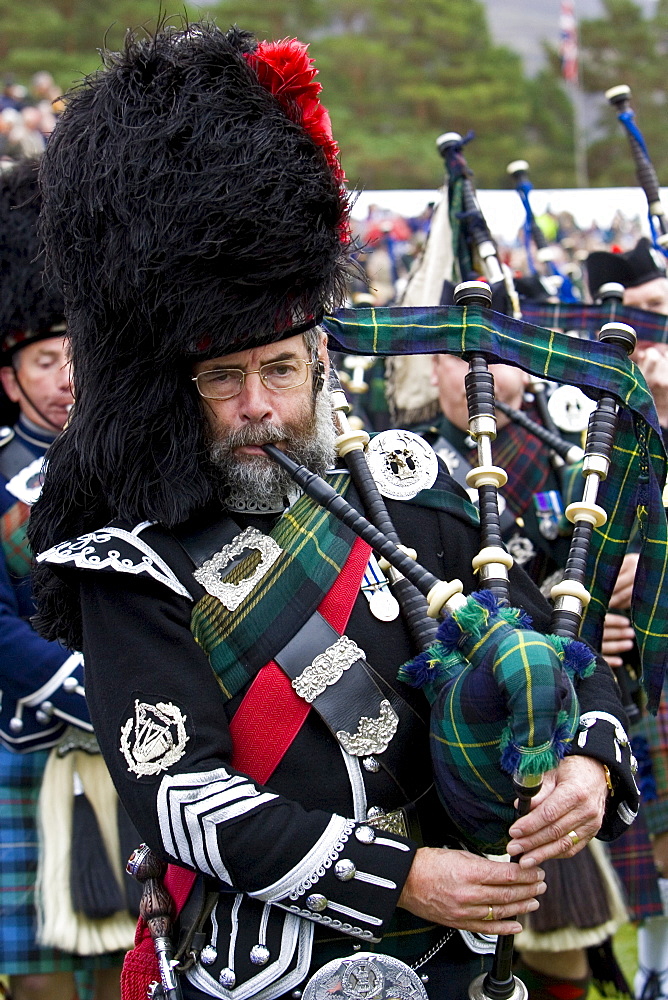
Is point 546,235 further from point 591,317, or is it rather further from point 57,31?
point 57,31

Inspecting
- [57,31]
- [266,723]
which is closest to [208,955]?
[266,723]

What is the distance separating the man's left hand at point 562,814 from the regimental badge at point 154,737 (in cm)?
51

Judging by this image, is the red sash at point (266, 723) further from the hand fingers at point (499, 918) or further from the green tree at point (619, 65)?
the green tree at point (619, 65)

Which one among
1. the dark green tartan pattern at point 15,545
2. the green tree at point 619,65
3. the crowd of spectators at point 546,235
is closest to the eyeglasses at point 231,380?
the dark green tartan pattern at point 15,545

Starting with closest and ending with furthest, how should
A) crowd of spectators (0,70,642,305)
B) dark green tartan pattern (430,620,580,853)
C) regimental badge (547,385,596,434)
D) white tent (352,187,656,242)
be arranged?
dark green tartan pattern (430,620,580,853) < regimental badge (547,385,596,434) < crowd of spectators (0,70,642,305) < white tent (352,187,656,242)

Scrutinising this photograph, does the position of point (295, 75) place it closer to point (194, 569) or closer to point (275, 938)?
point (194, 569)

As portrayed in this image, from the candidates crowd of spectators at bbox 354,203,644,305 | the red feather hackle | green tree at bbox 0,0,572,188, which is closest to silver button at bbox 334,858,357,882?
the red feather hackle

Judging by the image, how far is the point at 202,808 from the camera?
174cm

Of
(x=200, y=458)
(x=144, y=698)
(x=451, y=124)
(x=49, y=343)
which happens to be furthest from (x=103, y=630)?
(x=451, y=124)

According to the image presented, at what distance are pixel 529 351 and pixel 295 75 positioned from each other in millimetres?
607

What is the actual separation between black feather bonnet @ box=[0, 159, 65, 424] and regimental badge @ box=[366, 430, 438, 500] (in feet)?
5.07

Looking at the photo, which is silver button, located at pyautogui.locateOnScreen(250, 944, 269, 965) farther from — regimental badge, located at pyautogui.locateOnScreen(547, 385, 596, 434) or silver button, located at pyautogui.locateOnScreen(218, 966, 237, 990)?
regimental badge, located at pyautogui.locateOnScreen(547, 385, 596, 434)

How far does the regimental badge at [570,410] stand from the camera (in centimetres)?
384

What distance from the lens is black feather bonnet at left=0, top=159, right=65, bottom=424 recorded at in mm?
3430
